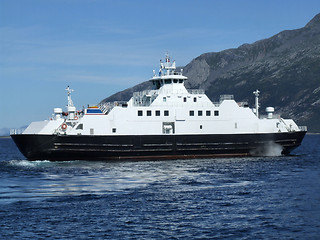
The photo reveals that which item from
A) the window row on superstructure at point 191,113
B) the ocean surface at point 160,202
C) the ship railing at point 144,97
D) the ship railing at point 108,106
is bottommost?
the ocean surface at point 160,202

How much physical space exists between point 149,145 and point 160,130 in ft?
6.56

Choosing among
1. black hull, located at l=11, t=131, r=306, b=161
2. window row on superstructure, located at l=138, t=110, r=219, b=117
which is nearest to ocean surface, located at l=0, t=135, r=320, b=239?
black hull, located at l=11, t=131, r=306, b=161

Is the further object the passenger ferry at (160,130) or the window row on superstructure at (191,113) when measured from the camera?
the window row on superstructure at (191,113)

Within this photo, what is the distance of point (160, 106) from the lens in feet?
141

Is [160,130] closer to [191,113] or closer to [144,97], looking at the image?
[191,113]

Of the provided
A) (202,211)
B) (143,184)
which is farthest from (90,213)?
(143,184)

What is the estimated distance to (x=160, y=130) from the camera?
42125mm

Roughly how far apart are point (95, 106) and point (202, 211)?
23875 mm

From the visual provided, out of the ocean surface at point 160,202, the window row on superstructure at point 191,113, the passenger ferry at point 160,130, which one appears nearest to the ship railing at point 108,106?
the passenger ferry at point 160,130

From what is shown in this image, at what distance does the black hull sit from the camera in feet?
128

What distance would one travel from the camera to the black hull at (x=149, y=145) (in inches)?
1531

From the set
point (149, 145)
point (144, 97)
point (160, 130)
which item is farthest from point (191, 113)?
point (144, 97)

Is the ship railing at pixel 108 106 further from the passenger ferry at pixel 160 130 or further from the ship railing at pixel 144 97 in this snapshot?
the ship railing at pixel 144 97

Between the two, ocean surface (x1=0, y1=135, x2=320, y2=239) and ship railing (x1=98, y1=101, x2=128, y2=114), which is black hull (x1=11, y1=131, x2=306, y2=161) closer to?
ship railing (x1=98, y1=101, x2=128, y2=114)
